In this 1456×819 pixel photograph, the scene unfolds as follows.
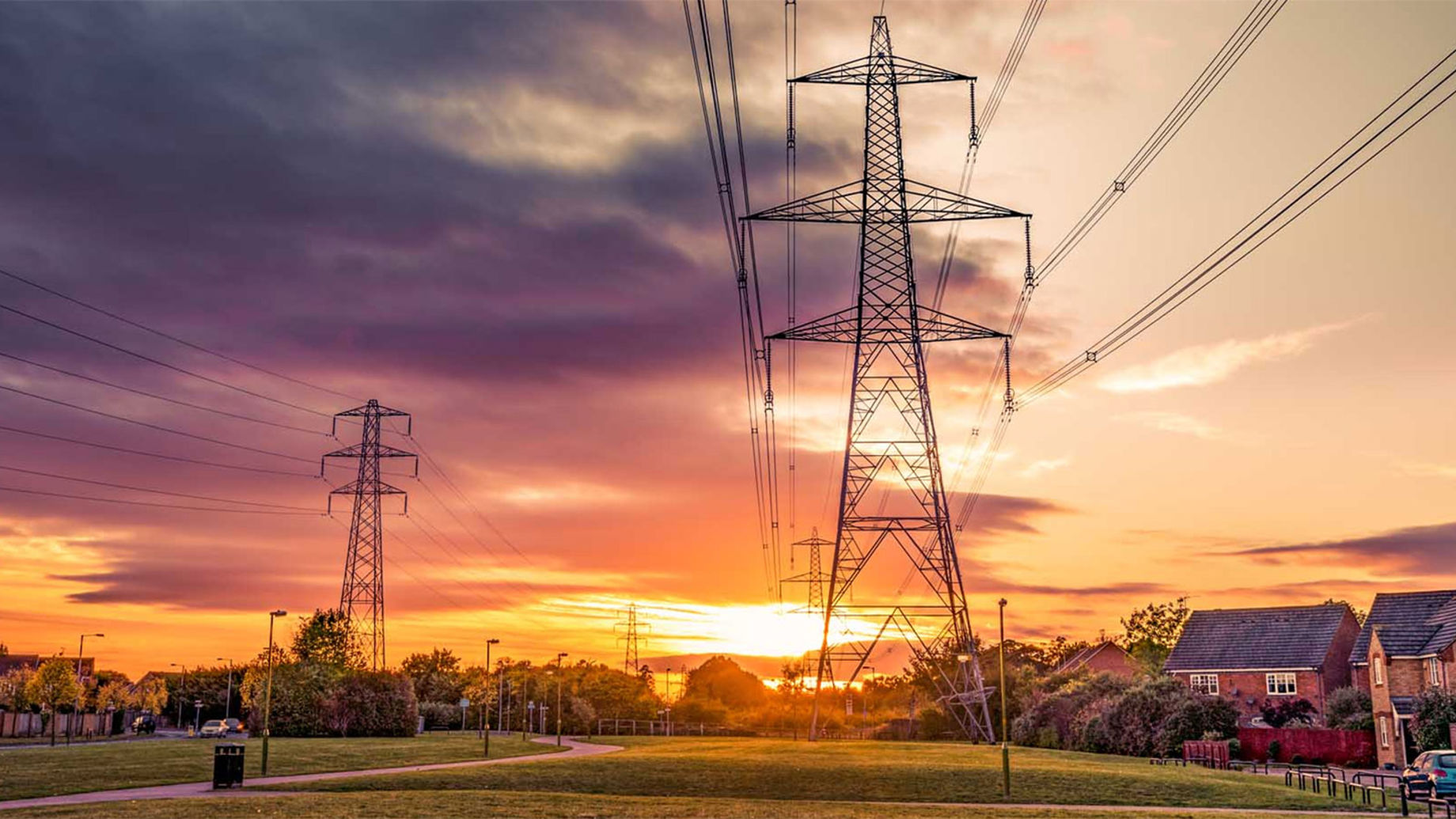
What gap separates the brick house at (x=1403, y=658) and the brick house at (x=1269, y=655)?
8.70 metres

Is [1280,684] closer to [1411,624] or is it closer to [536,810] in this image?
[1411,624]

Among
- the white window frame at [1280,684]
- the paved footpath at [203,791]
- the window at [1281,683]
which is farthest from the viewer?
the window at [1281,683]

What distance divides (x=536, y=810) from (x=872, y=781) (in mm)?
18913

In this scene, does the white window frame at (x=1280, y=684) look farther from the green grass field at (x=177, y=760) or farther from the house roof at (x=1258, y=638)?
the green grass field at (x=177, y=760)

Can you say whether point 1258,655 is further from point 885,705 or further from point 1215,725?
point 885,705

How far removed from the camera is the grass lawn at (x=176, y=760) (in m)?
48.8

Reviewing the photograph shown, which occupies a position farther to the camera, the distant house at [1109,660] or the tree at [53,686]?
the distant house at [1109,660]

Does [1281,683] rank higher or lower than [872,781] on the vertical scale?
higher

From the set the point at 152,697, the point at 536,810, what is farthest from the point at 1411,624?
the point at 152,697

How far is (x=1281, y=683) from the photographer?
98000mm

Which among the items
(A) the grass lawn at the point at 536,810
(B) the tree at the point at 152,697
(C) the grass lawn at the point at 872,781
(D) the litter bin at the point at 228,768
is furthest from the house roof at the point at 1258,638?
(B) the tree at the point at 152,697

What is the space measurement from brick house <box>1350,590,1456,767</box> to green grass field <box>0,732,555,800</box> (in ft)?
186

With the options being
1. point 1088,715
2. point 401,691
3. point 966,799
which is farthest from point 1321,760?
Result: point 401,691

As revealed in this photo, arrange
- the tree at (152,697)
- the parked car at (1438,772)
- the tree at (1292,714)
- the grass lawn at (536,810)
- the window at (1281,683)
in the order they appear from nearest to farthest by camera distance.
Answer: the grass lawn at (536,810), the parked car at (1438,772), the tree at (1292,714), the window at (1281,683), the tree at (152,697)
